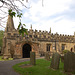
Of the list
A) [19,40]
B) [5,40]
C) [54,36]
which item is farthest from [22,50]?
[54,36]

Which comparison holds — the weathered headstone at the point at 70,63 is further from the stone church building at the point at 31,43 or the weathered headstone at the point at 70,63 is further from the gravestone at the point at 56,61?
the stone church building at the point at 31,43

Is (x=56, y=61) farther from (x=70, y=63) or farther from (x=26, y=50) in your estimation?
(x=26, y=50)

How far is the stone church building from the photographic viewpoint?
19.3m

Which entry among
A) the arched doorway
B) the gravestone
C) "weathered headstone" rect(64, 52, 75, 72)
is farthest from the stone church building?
"weathered headstone" rect(64, 52, 75, 72)

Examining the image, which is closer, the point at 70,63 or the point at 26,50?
the point at 70,63

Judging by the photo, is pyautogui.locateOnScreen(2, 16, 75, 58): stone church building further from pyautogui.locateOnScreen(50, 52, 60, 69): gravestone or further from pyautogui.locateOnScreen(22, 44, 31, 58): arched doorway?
pyautogui.locateOnScreen(50, 52, 60, 69): gravestone

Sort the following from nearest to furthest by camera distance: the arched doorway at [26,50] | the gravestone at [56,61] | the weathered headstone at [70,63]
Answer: the weathered headstone at [70,63]
the gravestone at [56,61]
the arched doorway at [26,50]

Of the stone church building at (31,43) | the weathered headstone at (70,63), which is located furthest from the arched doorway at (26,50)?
the weathered headstone at (70,63)

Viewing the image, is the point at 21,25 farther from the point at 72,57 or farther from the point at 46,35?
the point at 46,35

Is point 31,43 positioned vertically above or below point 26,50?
above

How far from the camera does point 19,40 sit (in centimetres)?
1902

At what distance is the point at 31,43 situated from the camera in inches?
778

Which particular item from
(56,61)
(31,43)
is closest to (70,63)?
(56,61)

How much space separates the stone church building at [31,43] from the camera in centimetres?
1931
